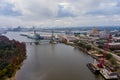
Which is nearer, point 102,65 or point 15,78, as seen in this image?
point 15,78

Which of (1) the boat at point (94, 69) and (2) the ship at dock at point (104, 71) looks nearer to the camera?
(2) the ship at dock at point (104, 71)

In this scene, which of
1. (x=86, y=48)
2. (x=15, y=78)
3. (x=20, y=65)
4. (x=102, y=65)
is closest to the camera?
(x=15, y=78)

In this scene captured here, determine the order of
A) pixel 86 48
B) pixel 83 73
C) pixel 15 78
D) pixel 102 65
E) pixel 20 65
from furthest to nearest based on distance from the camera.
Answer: pixel 86 48 < pixel 20 65 < pixel 102 65 < pixel 83 73 < pixel 15 78

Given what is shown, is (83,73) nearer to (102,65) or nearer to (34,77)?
(102,65)

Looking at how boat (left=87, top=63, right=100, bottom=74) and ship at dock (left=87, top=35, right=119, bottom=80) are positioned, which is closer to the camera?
ship at dock (left=87, top=35, right=119, bottom=80)

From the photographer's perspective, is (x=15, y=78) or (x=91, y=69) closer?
(x=15, y=78)

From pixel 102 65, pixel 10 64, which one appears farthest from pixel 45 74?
pixel 102 65

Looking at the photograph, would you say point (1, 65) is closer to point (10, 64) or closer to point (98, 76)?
point (10, 64)

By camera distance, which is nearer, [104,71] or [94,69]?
[104,71]

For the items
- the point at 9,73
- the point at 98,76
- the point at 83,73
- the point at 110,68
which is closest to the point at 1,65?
the point at 9,73
